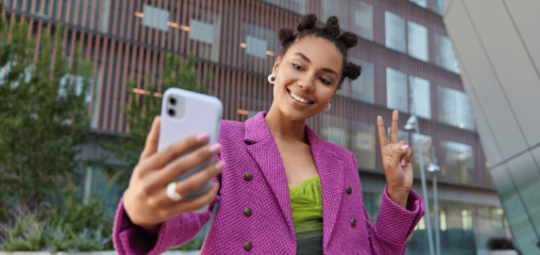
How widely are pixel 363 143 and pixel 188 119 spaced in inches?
829

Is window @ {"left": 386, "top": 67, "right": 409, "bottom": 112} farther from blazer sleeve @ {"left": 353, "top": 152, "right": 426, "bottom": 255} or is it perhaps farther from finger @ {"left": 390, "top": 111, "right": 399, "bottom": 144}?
blazer sleeve @ {"left": 353, "top": 152, "right": 426, "bottom": 255}

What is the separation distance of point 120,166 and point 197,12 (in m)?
8.00

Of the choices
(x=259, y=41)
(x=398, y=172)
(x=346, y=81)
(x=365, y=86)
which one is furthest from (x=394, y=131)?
(x=365, y=86)

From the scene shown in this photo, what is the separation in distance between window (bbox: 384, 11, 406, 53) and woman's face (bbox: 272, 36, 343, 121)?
74.8 feet

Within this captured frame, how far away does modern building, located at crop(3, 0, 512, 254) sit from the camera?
1535cm

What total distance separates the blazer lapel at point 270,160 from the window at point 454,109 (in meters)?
25.5

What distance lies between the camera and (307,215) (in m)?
1.52

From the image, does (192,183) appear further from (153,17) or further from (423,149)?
(423,149)

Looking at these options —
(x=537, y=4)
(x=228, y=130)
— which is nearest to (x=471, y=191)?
(x=537, y=4)

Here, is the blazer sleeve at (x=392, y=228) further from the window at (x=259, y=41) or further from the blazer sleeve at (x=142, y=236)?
the window at (x=259, y=41)

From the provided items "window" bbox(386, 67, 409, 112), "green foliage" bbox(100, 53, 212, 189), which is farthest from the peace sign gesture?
"window" bbox(386, 67, 409, 112)

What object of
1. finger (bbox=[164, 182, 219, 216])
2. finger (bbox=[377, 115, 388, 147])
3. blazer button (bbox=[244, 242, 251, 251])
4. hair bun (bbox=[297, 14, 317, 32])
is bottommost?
blazer button (bbox=[244, 242, 251, 251])

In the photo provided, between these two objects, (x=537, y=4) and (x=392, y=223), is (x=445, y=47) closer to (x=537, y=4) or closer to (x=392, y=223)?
(x=537, y=4)

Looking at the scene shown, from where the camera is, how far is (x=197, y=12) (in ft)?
58.4
